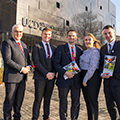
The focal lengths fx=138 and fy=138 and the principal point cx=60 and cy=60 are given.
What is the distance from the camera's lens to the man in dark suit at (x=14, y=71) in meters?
3.06

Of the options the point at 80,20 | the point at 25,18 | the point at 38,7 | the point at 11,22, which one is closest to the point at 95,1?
the point at 80,20

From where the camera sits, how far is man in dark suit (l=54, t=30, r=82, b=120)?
3209 millimetres

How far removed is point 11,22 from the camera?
17.6 meters

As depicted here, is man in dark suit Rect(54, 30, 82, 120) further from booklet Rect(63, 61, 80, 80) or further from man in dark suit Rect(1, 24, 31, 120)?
man in dark suit Rect(1, 24, 31, 120)

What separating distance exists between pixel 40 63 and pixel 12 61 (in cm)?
64

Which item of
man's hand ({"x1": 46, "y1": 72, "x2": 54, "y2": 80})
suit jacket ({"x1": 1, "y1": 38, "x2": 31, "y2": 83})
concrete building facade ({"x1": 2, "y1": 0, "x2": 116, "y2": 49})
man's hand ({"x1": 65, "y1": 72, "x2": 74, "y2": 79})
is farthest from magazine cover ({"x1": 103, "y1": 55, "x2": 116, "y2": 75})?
concrete building facade ({"x1": 2, "y1": 0, "x2": 116, "y2": 49})

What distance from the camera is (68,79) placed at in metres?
3.25

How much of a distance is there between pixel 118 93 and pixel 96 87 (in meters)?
0.46

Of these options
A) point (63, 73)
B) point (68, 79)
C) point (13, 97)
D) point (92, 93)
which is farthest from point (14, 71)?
point (92, 93)

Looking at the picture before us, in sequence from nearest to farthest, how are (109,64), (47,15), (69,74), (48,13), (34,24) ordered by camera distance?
(109,64)
(69,74)
(34,24)
(47,15)
(48,13)

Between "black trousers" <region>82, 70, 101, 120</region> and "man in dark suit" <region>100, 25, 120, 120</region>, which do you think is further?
"black trousers" <region>82, 70, 101, 120</region>

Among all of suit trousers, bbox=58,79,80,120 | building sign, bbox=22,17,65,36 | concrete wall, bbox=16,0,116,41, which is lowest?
suit trousers, bbox=58,79,80,120

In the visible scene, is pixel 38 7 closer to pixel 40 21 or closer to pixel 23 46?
pixel 40 21

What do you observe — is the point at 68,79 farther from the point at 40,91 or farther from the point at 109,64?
the point at 109,64
